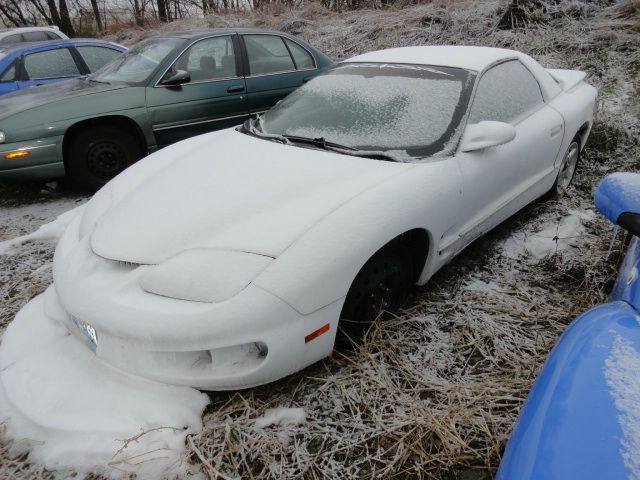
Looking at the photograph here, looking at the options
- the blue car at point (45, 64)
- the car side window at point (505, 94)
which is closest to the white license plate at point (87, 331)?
the car side window at point (505, 94)

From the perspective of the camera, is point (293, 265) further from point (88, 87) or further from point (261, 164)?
point (88, 87)

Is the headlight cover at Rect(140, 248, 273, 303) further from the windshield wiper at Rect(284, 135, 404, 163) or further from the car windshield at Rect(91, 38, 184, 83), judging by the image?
the car windshield at Rect(91, 38, 184, 83)

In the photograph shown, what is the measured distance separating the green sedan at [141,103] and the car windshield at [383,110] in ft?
5.92

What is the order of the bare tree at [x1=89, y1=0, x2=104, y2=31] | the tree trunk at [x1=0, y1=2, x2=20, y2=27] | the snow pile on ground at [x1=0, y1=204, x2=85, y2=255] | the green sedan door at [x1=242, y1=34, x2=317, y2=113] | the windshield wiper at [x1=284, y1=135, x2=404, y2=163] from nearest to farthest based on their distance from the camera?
the windshield wiper at [x1=284, y1=135, x2=404, y2=163]
the snow pile on ground at [x1=0, y1=204, x2=85, y2=255]
the green sedan door at [x1=242, y1=34, x2=317, y2=113]
the tree trunk at [x1=0, y1=2, x2=20, y2=27]
the bare tree at [x1=89, y1=0, x2=104, y2=31]

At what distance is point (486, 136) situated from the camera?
7.77 feet

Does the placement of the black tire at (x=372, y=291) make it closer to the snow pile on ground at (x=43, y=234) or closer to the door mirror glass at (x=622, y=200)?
the door mirror glass at (x=622, y=200)

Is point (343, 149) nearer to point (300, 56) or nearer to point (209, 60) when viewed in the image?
point (209, 60)

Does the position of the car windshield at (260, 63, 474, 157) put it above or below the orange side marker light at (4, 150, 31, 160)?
above

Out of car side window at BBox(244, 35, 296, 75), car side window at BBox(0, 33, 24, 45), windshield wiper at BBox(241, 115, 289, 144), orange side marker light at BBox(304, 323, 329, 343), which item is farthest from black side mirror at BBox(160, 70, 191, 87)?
car side window at BBox(0, 33, 24, 45)

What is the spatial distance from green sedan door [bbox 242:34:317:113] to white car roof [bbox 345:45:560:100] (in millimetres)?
1887

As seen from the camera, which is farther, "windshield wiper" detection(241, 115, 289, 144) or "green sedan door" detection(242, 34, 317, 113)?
"green sedan door" detection(242, 34, 317, 113)

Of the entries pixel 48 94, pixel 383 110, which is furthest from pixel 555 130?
pixel 48 94

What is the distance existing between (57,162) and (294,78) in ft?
8.27

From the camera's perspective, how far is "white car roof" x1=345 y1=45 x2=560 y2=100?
9.10 feet
